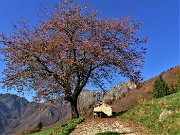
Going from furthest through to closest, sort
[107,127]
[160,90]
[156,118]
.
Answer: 1. [160,90]
2. [156,118]
3. [107,127]

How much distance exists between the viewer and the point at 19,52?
100 feet

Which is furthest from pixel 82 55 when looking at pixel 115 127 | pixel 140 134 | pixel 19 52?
pixel 140 134

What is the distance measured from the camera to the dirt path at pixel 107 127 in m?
22.4

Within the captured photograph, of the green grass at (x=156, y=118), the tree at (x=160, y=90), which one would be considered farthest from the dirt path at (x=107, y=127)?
the tree at (x=160, y=90)

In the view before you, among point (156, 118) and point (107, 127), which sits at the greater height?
point (156, 118)

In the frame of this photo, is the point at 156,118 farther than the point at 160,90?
No

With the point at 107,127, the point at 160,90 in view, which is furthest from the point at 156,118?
the point at 160,90

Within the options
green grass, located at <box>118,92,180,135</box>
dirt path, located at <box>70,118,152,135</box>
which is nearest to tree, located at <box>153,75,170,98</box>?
green grass, located at <box>118,92,180,135</box>

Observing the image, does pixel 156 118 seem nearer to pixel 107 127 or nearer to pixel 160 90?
pixel 107 127

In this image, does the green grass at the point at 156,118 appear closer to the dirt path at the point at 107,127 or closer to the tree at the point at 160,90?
the dirt path at the point at 107,127

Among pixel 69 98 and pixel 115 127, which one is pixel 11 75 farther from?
pixel 115 127

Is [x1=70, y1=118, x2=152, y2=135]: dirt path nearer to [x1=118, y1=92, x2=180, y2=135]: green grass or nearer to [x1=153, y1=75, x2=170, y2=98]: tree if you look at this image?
[x1=118, y1=92, x2=180, y2=135]: green grass

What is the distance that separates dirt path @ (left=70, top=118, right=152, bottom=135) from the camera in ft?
73.4

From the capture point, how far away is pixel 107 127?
945 inches
